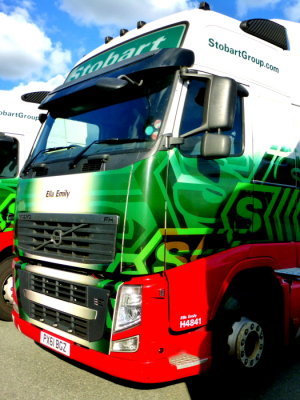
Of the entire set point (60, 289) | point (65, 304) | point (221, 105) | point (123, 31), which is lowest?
point (65, 304)

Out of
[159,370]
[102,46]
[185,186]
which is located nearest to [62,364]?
[159,370]

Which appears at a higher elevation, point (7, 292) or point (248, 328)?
point (248, 328)

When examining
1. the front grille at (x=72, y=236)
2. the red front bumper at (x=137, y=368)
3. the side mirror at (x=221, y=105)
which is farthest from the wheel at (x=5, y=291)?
the side mirror at (x=221, y=105)

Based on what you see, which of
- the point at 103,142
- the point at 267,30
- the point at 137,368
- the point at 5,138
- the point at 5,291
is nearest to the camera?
the point at 137,368

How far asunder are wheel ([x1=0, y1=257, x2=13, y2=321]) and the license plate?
84.8 inches

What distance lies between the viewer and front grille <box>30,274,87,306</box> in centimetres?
343

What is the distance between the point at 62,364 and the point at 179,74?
299cm

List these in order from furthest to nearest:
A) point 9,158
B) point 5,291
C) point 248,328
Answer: point 9,158, point 5,291, point 248,328

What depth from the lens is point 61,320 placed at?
11.9 feet

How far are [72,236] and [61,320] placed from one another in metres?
0.75

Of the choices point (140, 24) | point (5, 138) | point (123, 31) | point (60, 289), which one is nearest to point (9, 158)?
point (5, 138)

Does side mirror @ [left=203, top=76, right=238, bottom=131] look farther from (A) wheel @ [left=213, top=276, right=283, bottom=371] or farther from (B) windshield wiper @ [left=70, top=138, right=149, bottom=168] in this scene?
(A) wheel @ [left=213, top=276, right=283, bottom=371]

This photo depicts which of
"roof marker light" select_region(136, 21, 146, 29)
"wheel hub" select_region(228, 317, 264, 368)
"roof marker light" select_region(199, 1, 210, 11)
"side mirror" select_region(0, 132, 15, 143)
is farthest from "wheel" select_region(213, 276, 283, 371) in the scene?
"side mirror" select_region(0, 132, 15, 143)

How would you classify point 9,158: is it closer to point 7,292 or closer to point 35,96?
point 35,96
